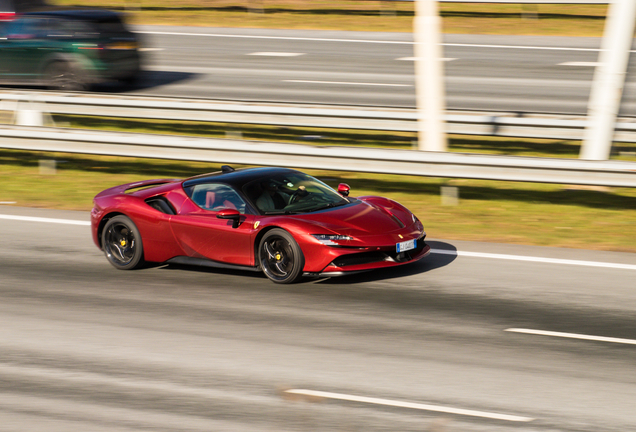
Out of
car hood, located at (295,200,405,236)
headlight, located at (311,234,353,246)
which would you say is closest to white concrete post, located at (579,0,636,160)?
car hood, located at (295,200,405,236)

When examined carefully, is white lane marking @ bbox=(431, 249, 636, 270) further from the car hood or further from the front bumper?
the front bumper

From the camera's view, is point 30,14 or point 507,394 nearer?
point 507,394

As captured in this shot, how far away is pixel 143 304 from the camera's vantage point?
8.45 metres

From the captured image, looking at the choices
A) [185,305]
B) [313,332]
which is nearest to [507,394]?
[313,332]

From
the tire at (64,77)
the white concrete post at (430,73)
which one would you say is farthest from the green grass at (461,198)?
the tire at (64,77)

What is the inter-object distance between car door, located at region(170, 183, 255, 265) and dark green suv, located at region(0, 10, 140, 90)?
10740 millimetres

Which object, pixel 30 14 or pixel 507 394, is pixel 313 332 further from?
pixel 30 14

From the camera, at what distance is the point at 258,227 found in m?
8.87

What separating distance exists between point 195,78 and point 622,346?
1728cm

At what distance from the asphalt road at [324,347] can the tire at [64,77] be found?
9790mm

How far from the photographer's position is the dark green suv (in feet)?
62.9

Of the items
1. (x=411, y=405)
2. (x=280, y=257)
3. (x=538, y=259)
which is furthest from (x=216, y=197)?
(x=411, y=405)

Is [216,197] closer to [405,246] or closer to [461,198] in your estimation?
[405,246]

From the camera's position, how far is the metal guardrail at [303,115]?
1446cm
